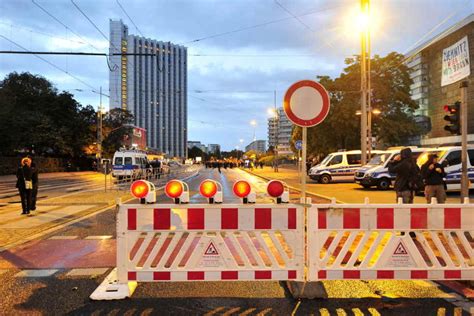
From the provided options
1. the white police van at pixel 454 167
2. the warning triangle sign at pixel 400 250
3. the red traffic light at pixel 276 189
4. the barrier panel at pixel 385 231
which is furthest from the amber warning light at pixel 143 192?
the white police van at pixel 454 167

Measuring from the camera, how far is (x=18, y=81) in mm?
54000

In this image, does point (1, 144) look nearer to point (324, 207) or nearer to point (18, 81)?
point (18, 81)

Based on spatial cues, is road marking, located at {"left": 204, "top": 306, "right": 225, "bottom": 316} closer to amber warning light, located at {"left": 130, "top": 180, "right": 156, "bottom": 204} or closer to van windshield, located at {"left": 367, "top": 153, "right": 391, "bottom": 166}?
amber warning light, located at {"left": 130, "top": 180, "right": 156, "bottom": 204}

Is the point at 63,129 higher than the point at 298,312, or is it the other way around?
the point at 63,129

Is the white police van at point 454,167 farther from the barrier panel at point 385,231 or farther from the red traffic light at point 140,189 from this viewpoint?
the red traffic light at point 140,189

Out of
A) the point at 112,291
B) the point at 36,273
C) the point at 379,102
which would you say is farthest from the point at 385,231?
the point at 379,102

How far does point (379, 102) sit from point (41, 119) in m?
37.3

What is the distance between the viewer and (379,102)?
3566 cm

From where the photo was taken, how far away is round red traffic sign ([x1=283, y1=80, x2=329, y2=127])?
206 inches

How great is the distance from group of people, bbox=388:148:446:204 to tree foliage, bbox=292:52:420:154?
26928 mm

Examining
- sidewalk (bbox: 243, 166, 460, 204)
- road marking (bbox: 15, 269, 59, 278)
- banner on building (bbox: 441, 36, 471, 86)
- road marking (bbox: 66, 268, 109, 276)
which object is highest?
banner on building (bbox: 441, 36, 471, 86)

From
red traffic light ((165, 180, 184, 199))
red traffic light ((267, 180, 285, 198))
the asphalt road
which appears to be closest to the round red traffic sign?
red traffic light ((267, 180, 285, 198))

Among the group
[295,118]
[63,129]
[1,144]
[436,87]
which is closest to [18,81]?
[63,129]

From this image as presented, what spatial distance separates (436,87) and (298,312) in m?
71.2
